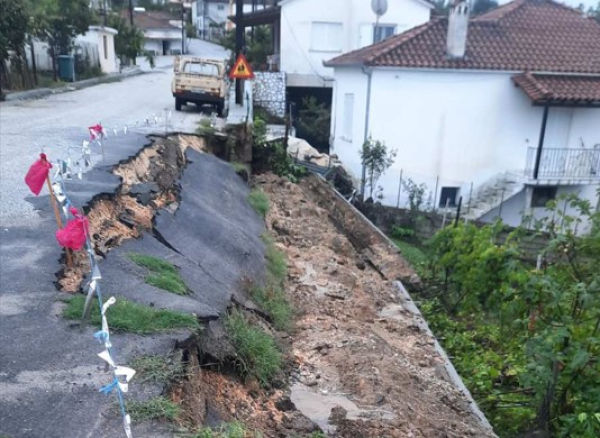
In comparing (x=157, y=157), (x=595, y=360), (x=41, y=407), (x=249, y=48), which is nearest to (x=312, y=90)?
(x=249, y=48)

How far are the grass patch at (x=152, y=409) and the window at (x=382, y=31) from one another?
23.3 metres

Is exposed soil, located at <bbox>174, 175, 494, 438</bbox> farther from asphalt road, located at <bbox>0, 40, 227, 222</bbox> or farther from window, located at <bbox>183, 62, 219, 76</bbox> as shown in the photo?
window, located at <bbox>183, 62, 219, 76</bbox>

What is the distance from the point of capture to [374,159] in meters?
16.7

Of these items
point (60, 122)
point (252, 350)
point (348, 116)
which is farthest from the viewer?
point (348, 116)

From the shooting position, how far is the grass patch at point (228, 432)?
11.6 ft

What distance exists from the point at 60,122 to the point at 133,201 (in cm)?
713

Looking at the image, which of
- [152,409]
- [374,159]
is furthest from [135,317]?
[374,159]

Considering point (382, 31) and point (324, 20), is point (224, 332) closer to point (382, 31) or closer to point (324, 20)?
point (324, 20)

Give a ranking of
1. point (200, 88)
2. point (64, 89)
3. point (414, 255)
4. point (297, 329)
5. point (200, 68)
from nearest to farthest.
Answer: point (297, 329) < point (414, 255) < point (200, 88) < point (200, 68) < point (64, 89)

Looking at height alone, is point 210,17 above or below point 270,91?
above

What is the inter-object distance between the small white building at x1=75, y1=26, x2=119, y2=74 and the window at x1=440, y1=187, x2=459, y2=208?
2178 cm

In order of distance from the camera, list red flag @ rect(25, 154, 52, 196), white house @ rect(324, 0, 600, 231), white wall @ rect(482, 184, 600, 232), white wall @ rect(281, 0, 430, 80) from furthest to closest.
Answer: white wall @ rect(281, 0, 430, 80), white wall @ rect(482, 184, 600, 232), white house @ rect(324, 0, 600, 231), red flag @ rect(25, 154, 52, 196)

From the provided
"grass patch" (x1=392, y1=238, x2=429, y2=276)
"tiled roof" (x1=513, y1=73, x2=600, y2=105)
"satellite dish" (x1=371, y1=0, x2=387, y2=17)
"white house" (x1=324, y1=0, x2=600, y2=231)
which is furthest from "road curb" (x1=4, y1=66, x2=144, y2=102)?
"tiled roof" (x1=513, y1=73, x2=600, y2=105)

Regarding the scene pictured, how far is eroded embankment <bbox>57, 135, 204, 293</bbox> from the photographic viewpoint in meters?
5.70
